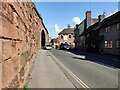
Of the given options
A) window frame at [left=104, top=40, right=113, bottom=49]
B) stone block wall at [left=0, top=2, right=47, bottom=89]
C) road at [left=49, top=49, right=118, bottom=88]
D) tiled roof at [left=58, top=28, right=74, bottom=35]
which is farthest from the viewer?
tiled roof at [left=58, top=28, right=74, bottom=35]

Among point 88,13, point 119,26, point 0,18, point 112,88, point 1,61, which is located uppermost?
point 88,13

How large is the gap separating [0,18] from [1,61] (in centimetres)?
51

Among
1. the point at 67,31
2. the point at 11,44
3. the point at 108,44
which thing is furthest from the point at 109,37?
the point at 67,31

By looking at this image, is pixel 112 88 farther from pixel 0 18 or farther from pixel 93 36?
pixel 93 36

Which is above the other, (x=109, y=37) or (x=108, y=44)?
(x=109, y=37)

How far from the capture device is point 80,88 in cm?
915

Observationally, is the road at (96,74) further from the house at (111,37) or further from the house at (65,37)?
the house at (65,37)

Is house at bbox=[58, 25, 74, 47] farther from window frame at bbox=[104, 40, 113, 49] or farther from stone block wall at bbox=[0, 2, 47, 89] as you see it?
stone block wall at bbox=[0, 2, 47, 89]

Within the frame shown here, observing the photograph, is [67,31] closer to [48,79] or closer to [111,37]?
[111,37]

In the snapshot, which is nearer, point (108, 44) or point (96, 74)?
point (96, 74)

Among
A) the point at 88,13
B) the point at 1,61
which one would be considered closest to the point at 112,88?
the point at 1,61

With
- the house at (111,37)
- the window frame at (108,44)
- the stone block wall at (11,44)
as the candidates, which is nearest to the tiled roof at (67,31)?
the house at (111,37)

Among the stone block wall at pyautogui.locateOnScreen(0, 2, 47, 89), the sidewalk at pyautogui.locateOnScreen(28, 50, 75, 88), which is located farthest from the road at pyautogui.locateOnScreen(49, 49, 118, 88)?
the stone block wall at pyautogui.locateOnScreen(0, 2, 47, 89)

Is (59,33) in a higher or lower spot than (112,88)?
higher
